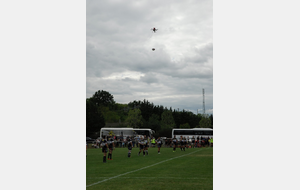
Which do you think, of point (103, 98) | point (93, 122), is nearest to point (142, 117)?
point (93, 122)

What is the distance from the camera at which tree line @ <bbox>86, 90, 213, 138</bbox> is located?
87188mm

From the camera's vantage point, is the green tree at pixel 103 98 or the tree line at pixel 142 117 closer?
the tree line at pixel 142 117

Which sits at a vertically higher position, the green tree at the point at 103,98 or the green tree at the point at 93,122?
the green tree at the point at 103,98

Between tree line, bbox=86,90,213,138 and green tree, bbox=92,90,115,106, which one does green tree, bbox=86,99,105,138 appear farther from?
green tree, bbox=92,90,115,106

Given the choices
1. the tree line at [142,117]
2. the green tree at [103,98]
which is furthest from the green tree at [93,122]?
the green tree at [103,98]

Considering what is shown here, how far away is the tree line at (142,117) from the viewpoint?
8719 centimetres

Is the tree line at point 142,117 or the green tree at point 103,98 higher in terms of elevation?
the green tree at point 103,98

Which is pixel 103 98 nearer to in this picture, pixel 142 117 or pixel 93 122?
pixel 142 117

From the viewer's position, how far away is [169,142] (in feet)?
192

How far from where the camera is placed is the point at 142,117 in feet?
344

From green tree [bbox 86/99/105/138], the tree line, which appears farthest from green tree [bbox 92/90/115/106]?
green tree [bbox 86/99/105/138]

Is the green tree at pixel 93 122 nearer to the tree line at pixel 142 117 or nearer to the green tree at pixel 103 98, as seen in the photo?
the tree line at pixel 142 117
